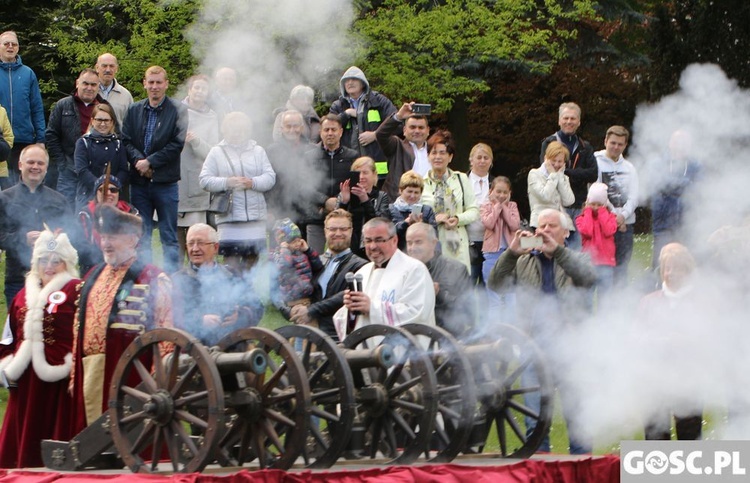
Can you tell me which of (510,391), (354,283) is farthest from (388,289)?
(510,391)

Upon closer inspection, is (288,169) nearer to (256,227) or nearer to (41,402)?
(256,227)

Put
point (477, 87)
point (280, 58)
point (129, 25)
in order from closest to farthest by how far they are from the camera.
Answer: point (280, 58) < point (129, 25) < point (477, 87)

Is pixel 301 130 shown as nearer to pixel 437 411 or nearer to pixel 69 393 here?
pixel 69 393

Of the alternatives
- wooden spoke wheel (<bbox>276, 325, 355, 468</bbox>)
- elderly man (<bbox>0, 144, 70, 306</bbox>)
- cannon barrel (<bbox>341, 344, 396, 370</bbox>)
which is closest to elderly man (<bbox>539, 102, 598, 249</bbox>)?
elderly man (<bbox>0, 144, 70, 306</bbox>)

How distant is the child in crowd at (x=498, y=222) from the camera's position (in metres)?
11.1

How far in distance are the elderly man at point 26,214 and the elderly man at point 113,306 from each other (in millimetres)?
2235

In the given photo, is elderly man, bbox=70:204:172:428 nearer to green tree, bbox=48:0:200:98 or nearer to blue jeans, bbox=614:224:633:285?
green tree, bbox=48:0:200:98

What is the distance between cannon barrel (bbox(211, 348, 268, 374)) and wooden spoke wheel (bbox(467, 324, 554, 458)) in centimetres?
159

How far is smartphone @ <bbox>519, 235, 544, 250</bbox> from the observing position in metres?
8.62

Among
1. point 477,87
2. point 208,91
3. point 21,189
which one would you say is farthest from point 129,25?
point 477,87

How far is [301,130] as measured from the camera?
34.7 ft

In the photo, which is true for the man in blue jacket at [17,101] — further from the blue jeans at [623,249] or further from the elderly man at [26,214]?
the blue jeans at [623,249]

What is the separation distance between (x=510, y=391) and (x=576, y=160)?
405cm

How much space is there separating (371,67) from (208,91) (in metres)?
2.88
